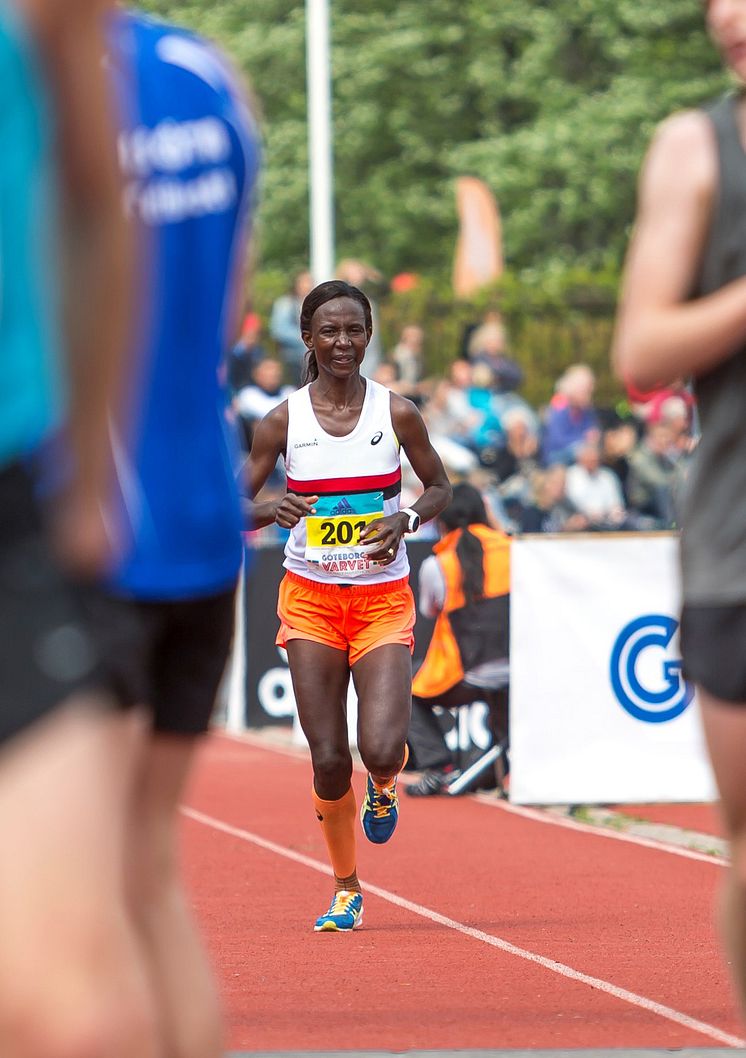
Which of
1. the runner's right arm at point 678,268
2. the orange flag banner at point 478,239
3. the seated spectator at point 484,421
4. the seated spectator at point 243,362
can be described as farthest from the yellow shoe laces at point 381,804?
the orange flag banner at point 478,239

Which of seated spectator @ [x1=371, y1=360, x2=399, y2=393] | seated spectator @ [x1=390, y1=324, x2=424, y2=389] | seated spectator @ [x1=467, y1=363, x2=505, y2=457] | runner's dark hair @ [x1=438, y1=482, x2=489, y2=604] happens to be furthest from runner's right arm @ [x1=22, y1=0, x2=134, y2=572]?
seated spectator @ [x1=390, y1=324, x2=424, y2=389]

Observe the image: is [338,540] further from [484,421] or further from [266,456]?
[484,421]

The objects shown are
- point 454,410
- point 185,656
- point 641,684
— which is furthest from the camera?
point 454,410

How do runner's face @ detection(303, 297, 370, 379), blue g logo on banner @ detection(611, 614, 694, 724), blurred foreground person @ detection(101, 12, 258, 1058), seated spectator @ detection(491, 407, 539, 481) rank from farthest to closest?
seated spectator @ detection(491, 407, 539, 481)
blue g logo on banner @ detection(611, 614, 694, 724)
runner's face @ detection(303, 297, 370, 379)
blurred foreground person @ detection(101, 12, 258, 1058)

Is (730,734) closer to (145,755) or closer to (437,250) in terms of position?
(145,755)

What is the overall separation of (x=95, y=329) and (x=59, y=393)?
83 mm

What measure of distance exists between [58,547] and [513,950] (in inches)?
211

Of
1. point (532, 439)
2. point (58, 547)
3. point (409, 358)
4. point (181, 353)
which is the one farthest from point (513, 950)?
point (409, 358)

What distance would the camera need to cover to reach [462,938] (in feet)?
26.5

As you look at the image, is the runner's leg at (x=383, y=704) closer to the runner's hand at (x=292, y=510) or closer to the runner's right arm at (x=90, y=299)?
the runner's hand at (x=292, y=510)

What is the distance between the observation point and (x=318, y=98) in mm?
26156

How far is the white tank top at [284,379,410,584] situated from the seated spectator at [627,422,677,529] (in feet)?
39.4

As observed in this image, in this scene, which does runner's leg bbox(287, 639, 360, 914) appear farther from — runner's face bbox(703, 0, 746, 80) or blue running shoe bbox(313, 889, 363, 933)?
runner's face bbox(703, 0, 746, 80)

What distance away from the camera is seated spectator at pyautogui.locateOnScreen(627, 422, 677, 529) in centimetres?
2033
